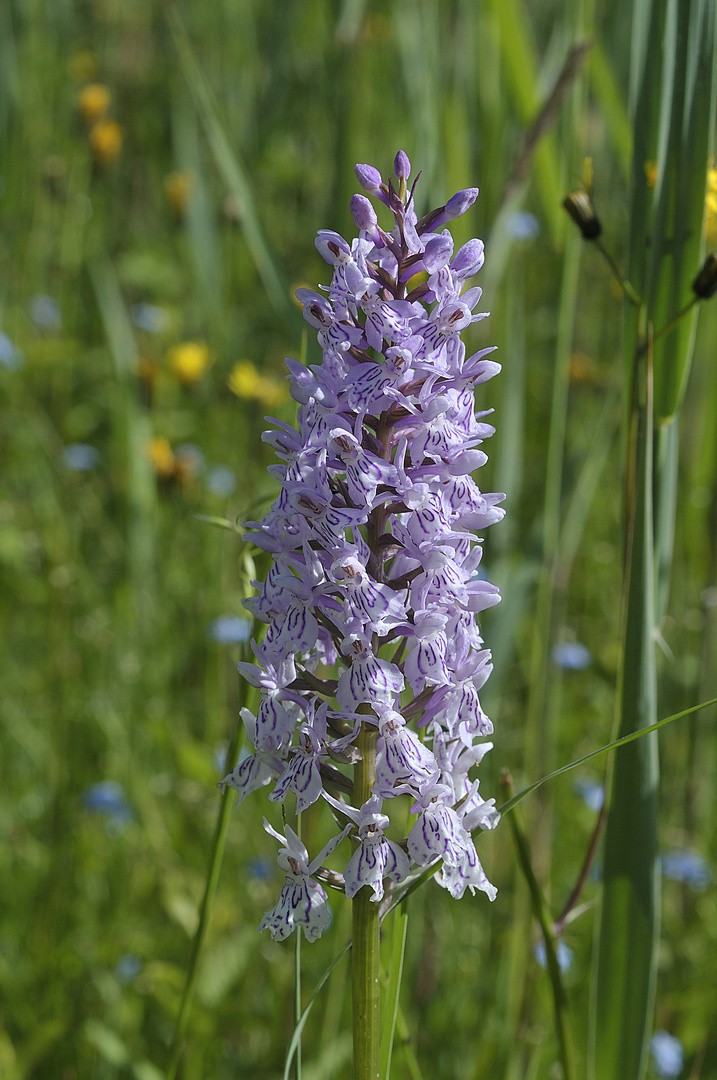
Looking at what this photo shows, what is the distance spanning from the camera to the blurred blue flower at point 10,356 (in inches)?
133

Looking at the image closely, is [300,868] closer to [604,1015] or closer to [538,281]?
[604,1015]

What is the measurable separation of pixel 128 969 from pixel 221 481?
2.13 metres

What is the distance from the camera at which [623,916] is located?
1283 mm

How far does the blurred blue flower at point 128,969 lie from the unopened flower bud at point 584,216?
5.73ft

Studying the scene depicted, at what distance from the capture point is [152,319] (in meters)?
4.45

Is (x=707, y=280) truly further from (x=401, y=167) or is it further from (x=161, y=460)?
(x=161, y=460)

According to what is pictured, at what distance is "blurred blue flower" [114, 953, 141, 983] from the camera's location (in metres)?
2.05

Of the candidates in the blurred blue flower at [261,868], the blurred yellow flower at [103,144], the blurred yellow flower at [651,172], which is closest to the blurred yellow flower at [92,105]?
the blurred yellow flower at [103,144]

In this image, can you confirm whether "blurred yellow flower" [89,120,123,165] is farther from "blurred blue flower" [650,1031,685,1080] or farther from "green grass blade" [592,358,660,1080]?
"blurred blue flower" [650,1031,685,1080]

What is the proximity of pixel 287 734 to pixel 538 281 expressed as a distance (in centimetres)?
410

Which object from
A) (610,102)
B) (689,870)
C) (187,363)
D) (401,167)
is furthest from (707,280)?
(187,363)

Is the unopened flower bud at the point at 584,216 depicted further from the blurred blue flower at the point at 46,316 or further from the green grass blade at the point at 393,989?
the blurred blue flower at the point at 46,316

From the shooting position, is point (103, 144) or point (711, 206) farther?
point (103, 144)

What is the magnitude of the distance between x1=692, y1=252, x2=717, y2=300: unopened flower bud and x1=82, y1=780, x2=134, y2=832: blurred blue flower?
1824mm
